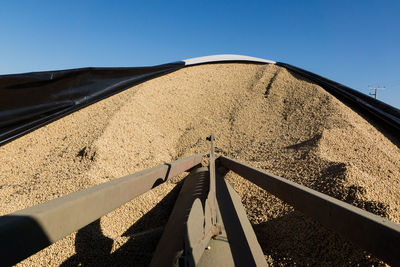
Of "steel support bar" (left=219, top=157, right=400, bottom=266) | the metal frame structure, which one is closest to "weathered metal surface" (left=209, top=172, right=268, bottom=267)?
the metal frame structure

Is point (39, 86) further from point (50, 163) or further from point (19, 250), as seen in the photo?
point (19, 250)

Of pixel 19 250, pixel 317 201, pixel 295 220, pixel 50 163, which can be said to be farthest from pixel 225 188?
pixel 50 163

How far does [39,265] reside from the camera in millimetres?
1467

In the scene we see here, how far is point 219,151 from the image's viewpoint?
11.7 ft

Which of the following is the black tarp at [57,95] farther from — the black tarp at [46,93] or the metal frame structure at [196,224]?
the metal frame structure at [196,224]

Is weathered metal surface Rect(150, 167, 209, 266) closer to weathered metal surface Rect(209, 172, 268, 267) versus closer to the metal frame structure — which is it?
the metal frame structure

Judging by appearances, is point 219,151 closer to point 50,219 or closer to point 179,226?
point 179,226

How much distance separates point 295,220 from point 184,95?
3.73 meters

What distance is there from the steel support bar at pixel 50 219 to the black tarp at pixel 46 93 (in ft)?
8.16

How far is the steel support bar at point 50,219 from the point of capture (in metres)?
0.49

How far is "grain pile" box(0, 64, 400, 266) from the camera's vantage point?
1.55m

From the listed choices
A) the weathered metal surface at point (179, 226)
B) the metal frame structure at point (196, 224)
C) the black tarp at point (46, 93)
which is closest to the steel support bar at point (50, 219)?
the metal frame structure at point (196, 224)

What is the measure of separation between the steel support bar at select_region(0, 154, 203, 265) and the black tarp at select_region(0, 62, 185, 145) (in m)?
2.49

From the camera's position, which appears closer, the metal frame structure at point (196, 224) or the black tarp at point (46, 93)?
the metal frame structure at point (196, 224)
